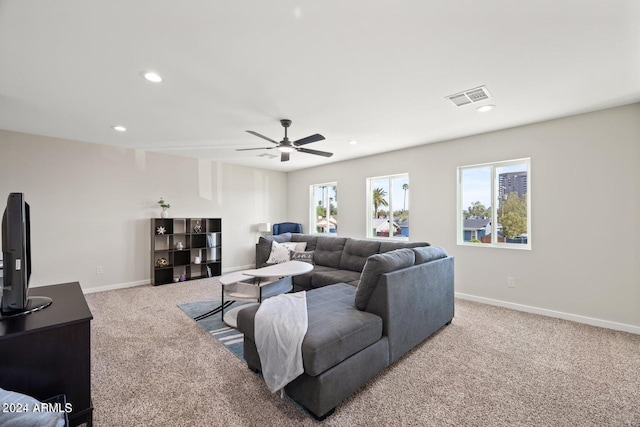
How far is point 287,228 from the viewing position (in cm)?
698

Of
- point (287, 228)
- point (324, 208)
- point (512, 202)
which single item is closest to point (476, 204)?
point (512, 202)

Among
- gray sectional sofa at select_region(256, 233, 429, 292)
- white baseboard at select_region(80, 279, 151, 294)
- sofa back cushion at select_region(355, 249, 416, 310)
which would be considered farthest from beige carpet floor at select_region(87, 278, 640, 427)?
white baseboard at select_region(80, 279, 151, 294)

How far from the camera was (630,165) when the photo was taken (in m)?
2.99

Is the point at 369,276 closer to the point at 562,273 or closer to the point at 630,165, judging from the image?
the point at 562,273

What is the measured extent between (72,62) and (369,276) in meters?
2.94

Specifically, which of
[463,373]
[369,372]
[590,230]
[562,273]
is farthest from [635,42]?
[369,372]

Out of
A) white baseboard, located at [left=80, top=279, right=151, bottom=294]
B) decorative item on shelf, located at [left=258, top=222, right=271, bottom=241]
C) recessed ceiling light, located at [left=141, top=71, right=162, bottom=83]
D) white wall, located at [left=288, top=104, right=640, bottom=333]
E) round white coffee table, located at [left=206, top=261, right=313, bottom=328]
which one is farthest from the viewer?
decorative item on shelf, located at [left=258, top=222, right=271, bottom=241]

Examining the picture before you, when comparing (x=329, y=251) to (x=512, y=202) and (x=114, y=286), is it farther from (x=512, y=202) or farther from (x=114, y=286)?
(x=114, y=286)

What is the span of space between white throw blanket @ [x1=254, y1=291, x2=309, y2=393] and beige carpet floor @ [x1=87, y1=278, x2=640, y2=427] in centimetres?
25

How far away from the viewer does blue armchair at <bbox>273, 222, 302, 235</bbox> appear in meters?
6.94

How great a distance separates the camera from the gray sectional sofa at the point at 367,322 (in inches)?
67.7

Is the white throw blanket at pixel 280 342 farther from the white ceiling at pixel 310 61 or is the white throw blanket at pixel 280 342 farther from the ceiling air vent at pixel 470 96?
the ceiling air vent at pixel 470 96

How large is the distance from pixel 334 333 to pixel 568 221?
3.36 m

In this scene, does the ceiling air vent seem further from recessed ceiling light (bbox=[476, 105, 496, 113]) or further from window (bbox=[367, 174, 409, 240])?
window (bbox=[367, 174, 409, 240])
